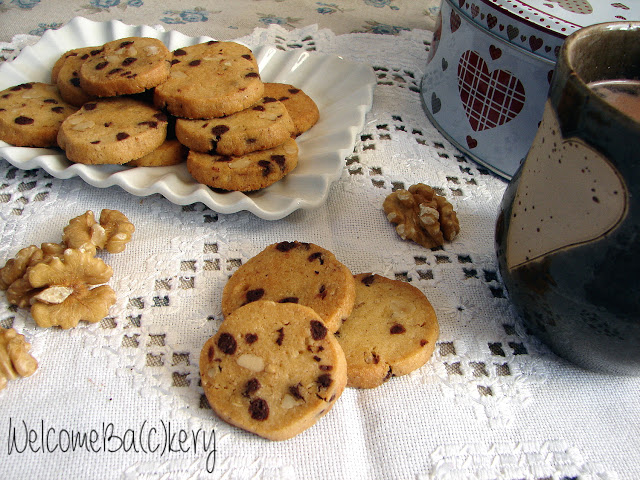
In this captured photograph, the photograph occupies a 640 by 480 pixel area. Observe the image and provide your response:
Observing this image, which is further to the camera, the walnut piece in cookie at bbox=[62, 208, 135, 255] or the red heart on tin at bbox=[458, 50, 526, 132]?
the red heart on tin at bbox=[458, 50, 526, 132]

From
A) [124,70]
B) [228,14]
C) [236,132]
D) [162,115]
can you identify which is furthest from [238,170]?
[228,14]

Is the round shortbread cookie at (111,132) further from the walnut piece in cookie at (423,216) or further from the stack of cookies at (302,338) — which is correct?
the walnut piece in cookie at (423,216)

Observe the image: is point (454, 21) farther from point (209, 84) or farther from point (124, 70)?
point (124, 70)

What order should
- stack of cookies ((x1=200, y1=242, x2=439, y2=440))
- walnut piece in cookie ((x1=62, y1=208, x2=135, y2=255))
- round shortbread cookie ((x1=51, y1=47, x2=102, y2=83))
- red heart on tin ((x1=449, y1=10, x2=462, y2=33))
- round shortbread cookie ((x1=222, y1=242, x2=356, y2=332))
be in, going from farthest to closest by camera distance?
round shortbread cookie ((x1=51, y1=47, x2=102, y2=83)) < red heart on tin ((x1=449, y1=10, x2=462, y2=33)) < walnut piece in cookie ((x1=62, y1=208, x2=135, y2=255)) < round shortbread cookie ((x1=222, y1=242, x2=356, y2=332)) < stack of cookies ((x1=200, y1=242, x2=439, y2=440))

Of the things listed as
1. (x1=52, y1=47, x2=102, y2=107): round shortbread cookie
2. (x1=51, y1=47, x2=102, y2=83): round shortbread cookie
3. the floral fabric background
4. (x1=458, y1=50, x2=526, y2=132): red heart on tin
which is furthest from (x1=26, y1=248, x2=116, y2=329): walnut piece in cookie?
the floral fabric background

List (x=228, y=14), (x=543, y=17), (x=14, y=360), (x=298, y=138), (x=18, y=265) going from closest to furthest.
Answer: (x=14, y=360) → (x=18, y=265) → (x=543, y=17) → (x=298, y=138) → (x=228, y=14)

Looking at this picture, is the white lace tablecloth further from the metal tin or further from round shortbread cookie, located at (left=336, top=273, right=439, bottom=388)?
the metal tin
